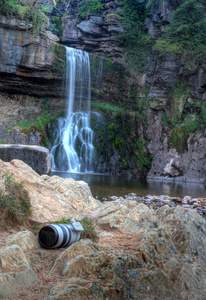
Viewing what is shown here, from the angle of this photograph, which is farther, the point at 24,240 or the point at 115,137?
the point at 115,137

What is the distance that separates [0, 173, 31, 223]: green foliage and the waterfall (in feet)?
52.6

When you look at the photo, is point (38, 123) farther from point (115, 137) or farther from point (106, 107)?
point (106, 107)

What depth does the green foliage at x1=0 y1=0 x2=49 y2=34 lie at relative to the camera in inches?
734

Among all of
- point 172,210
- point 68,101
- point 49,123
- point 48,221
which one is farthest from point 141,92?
point 48,221

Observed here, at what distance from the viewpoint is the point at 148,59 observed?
27.6 metres

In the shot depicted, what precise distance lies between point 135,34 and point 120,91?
240 inches

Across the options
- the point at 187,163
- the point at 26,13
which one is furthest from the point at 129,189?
the point at 26,13

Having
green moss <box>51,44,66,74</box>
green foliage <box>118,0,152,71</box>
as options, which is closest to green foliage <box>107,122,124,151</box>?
green moss <box>51,44,66,74</box>

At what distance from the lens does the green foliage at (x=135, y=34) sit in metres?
27.5

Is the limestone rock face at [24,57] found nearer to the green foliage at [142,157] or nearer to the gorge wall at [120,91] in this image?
the gorge wall at [120,91]

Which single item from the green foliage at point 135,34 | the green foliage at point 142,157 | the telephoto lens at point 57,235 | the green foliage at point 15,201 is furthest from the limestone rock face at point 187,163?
the telephoto lens at point 57,235

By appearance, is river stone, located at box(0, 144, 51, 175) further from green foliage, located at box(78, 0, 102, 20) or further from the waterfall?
green foliage, located at box(78, 0, 102, 20)

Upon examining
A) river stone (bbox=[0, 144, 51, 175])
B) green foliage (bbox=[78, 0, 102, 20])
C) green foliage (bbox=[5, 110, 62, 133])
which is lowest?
river stone (bbox=[0, 144, 51, 175])

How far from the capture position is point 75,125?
2270 cm
